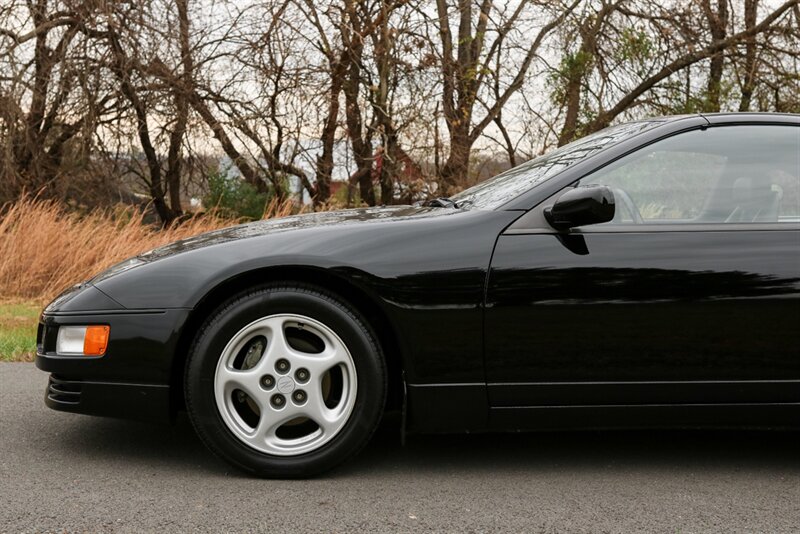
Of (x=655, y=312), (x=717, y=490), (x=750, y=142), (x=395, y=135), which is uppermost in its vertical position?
(x=395, y=135)

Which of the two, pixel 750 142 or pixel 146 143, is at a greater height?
pixel 146 143

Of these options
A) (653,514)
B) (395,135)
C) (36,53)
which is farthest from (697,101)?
(653,514)

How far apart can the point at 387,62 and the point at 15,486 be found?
10181mm

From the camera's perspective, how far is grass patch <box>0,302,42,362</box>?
19.2 feet

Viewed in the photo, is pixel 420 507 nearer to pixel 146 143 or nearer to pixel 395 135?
pixel 395 135

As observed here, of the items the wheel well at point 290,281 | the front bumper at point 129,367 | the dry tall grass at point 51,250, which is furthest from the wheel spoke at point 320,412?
the dry tall grass at point 51,250

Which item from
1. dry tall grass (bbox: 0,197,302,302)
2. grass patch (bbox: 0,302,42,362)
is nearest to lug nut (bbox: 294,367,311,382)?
grass patch (bbox: 0,302,42,362)

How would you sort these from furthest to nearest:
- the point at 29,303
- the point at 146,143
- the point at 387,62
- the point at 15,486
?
the point at 146,143 → the point at 387,62 → the point at 29,303 → the point at 15,486

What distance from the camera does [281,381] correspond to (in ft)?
10.8

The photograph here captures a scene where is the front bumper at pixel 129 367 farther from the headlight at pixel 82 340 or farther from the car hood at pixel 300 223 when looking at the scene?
the car hood at pixel 300 223

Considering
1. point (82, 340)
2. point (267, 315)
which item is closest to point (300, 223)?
point (267, 315)

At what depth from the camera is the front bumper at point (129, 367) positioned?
3305 millimetres

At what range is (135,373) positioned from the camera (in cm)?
332

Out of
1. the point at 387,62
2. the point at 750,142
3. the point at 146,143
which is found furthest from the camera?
the point at 146,143
